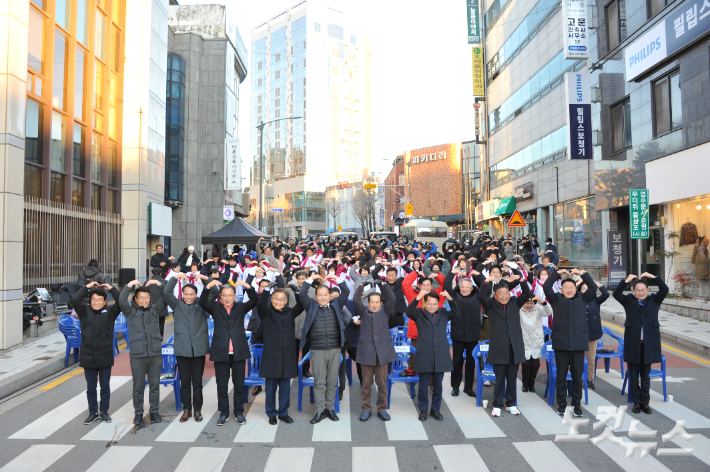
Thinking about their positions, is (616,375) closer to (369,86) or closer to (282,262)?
(282,262)

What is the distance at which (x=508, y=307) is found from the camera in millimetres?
6812

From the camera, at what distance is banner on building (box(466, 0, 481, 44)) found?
44.2m

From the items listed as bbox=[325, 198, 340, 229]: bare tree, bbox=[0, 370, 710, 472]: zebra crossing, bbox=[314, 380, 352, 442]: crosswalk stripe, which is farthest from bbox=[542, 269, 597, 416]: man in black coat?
bbox=[325, 198, 340, 229]: bare tree

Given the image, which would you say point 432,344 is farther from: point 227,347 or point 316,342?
point 227,347

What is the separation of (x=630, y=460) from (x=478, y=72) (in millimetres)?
42977

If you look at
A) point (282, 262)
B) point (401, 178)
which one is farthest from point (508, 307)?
point (401, 178)

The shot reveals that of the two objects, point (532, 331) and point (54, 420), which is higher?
point (532, 331)

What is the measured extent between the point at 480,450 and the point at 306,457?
1.81 m

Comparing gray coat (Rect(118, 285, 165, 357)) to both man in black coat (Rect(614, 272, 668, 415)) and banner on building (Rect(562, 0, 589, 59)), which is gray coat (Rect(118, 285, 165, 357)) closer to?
man in black coat (Rect(614, 272, 668, 415))

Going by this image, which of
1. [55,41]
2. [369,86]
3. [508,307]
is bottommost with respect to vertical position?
[508,307]

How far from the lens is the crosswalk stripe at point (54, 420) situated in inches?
238

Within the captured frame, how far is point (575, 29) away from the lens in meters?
22.3

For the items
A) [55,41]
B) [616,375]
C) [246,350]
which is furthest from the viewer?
[55,41]

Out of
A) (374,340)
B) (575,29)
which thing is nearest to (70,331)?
(374,340)
